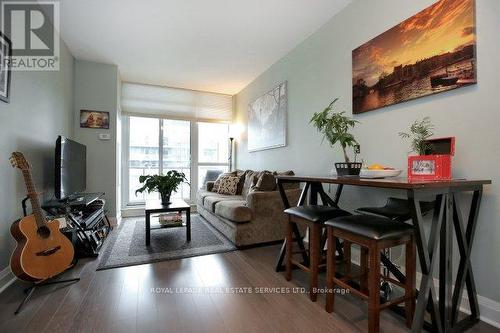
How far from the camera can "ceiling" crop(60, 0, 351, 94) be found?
7.68ft

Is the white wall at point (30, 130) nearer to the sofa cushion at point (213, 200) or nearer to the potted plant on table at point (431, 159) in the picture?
the sofa cushion at point (213, 200)

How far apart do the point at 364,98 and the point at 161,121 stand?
3906mm

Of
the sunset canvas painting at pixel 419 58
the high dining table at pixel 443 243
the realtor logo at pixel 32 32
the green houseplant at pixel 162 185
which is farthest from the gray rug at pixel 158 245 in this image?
the sunset canvas painting at pixel 419 58

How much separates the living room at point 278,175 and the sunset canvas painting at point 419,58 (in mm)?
11

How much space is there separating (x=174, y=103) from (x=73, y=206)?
287 centimetres

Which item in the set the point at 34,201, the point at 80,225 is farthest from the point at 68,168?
the point at 34,201

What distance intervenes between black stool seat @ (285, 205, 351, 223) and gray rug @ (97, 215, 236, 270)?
44.5 inches

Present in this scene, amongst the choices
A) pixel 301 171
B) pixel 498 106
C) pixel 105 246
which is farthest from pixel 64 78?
pixel 498 106

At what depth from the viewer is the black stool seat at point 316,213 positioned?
169 centimetres

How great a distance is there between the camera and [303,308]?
1570 mm

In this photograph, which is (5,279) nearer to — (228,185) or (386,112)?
(228,185)

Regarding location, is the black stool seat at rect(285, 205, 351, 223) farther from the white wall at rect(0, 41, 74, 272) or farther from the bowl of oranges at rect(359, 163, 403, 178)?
the white wall at rect(0, 41, 74, 272)

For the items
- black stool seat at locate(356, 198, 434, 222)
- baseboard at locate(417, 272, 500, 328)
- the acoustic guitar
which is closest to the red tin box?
black stool seat at locate(356, 198, 434, 222)

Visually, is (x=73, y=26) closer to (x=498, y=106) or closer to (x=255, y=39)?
(x=255, y=39)
